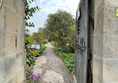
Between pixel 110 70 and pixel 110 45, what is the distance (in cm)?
37

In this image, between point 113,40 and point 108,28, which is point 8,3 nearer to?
point 108,28

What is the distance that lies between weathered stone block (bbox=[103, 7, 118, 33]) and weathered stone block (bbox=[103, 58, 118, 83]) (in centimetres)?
44

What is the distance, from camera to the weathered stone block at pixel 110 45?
1.06 m

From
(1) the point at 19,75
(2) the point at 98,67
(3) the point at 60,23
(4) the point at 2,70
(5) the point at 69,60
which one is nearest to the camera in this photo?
(4) the point at 2,70

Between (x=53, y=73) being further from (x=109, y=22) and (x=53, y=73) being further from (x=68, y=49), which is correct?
(x=68, y=49)

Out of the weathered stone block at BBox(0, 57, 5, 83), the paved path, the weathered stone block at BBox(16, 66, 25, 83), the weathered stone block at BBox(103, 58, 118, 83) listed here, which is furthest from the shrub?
the weathered stone block at BBox(0, 57, 5, 83)

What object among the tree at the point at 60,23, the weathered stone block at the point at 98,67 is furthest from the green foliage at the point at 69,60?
the weathered stone block at the point at 98,67

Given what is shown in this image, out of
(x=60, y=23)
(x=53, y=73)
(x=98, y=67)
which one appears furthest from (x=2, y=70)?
(x=60, y=23)

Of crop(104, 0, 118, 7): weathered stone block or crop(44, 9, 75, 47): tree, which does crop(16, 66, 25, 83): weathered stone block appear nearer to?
crop(104, 0, 118, 7): weathered stone block

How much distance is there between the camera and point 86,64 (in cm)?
147

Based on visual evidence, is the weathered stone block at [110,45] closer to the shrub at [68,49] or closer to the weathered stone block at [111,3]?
the weathered stone block at [111,3]

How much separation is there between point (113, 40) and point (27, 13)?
6.85 ft

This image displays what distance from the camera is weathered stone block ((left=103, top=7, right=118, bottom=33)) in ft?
3.47

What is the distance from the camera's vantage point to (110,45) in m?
1.06
